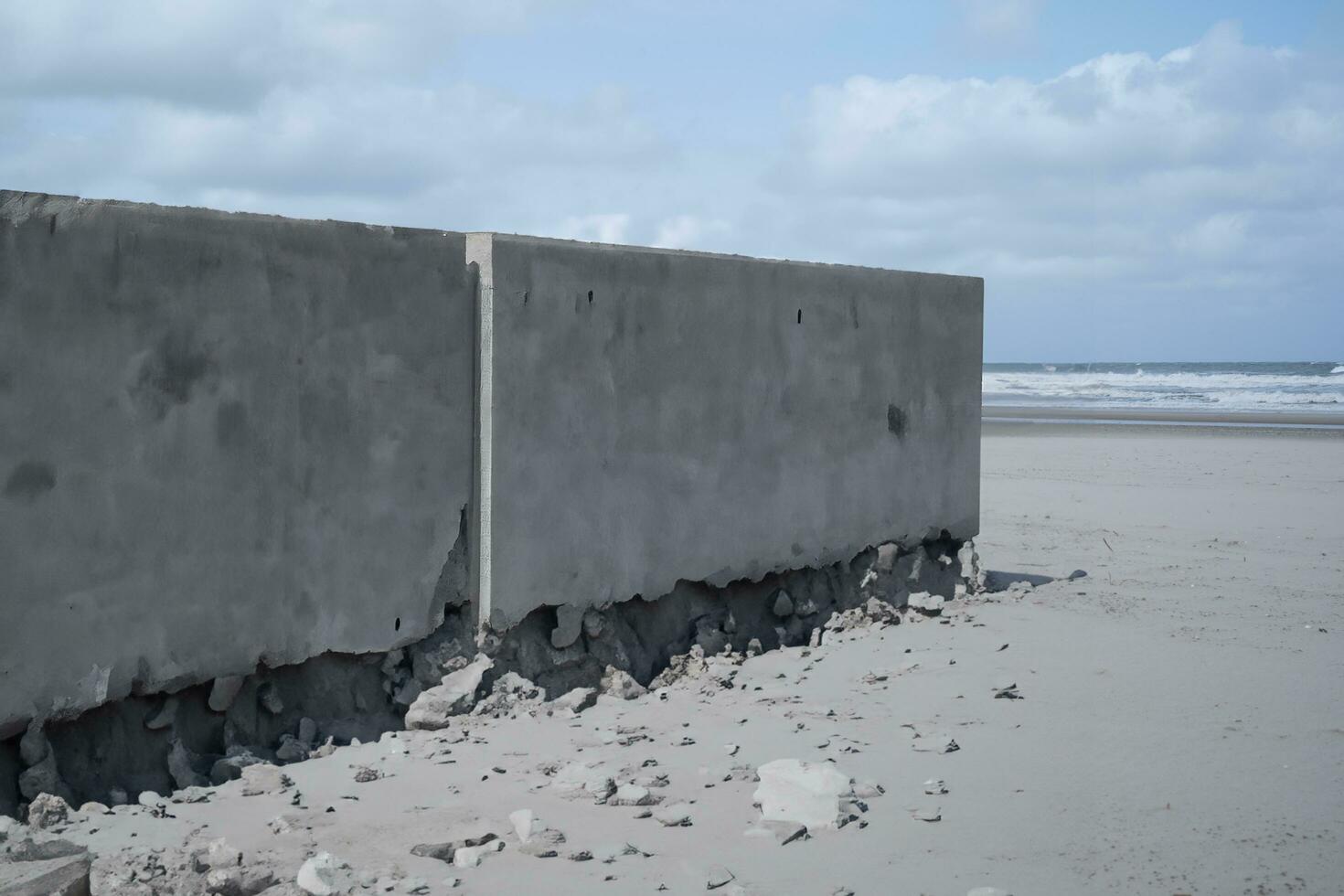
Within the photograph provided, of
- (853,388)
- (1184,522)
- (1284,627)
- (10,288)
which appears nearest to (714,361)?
(853,388)

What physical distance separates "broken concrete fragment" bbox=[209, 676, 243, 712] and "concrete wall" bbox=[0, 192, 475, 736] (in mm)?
66

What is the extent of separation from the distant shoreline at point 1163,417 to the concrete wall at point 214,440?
25.1 metres

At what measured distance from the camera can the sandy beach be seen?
3.33 meters

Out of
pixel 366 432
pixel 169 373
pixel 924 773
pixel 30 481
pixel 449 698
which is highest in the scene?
pixel 169 373

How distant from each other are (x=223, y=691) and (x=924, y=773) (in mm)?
2350

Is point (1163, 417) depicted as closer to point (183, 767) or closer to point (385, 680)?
point (385, 680)

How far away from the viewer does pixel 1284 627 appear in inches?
251

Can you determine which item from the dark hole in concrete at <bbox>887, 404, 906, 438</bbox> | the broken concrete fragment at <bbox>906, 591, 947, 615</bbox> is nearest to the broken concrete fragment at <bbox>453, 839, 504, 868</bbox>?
the broken concrete fragment at <bbox>906, 591, 947, 615</bbox>

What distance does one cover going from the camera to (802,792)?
12.4ft

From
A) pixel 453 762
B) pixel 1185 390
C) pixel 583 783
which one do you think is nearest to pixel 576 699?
pixel 453 762

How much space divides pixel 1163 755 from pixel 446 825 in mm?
2536

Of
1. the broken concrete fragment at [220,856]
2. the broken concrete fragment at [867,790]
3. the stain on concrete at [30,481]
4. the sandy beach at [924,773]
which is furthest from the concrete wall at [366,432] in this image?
the broken concrete fragment at [867,790]

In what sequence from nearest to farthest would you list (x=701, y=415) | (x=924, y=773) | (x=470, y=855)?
(x=470, y=855) < (x=924, y=773) < (x=701, y=415)

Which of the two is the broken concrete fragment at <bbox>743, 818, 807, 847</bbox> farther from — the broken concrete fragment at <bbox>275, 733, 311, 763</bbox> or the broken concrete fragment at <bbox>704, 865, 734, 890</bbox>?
the broken concrete fragment at <bbox>275, 733, 311, 763</bbox>
